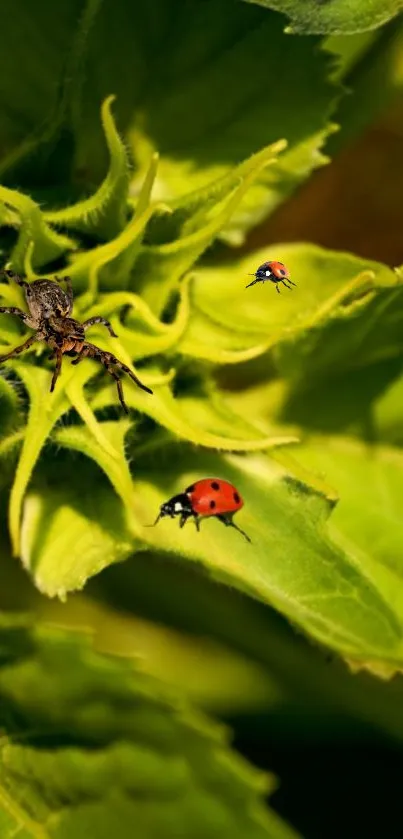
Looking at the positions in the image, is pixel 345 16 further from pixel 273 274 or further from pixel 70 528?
pixel 70 528

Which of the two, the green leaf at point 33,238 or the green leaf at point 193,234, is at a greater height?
the green leaf at point 193,234

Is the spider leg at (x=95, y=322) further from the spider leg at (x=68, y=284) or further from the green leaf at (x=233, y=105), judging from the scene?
the green leaf at (x=233, y=105)

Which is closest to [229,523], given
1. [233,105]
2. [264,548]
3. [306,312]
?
[264,548]

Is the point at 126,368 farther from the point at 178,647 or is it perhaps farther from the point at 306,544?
the point at 178,647

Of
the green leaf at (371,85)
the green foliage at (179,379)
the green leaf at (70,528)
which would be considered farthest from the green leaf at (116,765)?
the green leaf at (371,85)

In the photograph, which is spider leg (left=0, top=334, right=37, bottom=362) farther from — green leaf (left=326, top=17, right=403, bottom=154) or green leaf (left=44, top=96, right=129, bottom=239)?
green leaf (left=326, top=17, right=403, bottom=154)

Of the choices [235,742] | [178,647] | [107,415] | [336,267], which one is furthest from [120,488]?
[235,742]

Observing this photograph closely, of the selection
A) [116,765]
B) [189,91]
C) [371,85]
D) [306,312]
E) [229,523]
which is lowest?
[116,765]
